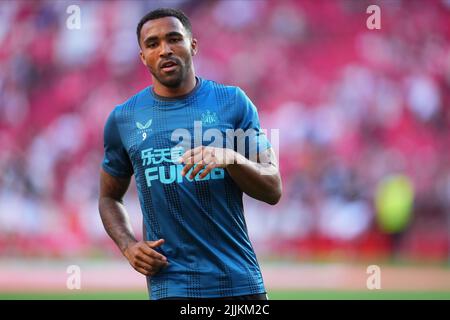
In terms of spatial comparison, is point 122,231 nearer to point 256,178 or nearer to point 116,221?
point 116,221

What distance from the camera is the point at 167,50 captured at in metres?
3.47

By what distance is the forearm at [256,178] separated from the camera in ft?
10.4

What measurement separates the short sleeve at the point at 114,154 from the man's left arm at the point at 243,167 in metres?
0.66

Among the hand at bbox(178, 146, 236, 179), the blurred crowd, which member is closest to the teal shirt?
the hand at bbox(178, 146, 236, 179)

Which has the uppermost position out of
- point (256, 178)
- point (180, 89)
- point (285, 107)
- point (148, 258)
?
point (285, 107)

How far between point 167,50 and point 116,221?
0.87 meters

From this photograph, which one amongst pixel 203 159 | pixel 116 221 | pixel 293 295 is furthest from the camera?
pixel 293 295

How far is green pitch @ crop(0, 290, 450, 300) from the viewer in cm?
864

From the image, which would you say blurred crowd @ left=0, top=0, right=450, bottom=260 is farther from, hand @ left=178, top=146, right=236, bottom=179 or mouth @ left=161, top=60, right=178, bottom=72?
hand @ left=178, top=146, right=236, bottom=179

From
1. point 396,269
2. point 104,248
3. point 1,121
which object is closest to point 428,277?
point 396,269

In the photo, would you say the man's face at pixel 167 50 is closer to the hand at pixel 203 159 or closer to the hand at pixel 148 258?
the hand at pixel 203 159

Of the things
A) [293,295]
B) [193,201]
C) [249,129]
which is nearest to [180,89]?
[249,129]

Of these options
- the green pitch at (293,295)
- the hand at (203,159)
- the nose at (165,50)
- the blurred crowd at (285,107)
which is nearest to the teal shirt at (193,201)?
the nose at (165,50)

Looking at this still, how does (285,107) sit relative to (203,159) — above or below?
above
